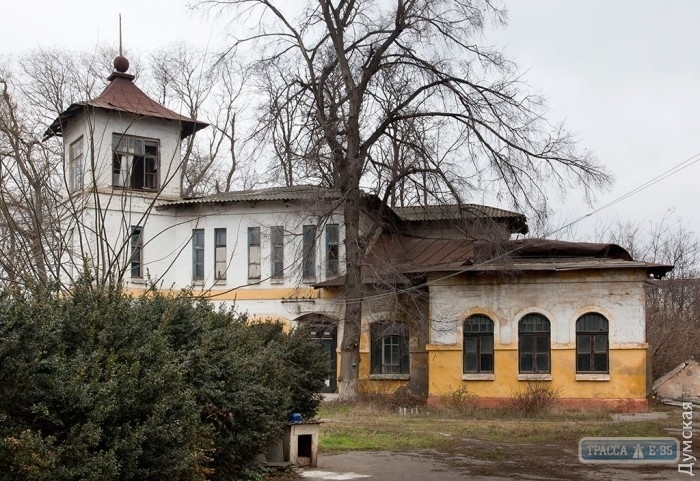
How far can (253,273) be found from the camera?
36625 millimetres

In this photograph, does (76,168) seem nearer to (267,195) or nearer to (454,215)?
(267,195)

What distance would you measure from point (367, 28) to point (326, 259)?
374 inches

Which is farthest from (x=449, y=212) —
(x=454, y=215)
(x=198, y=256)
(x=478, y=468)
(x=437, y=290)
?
(x=478, y=468)

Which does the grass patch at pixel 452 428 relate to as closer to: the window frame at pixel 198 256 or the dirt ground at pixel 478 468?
the dirt ground at pixel 478 468

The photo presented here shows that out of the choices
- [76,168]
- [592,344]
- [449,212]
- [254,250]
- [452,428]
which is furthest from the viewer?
[254,250]

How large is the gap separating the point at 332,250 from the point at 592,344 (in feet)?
38.5

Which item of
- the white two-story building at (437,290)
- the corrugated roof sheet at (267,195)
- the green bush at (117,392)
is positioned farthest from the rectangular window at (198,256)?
the green bush at (117,392)

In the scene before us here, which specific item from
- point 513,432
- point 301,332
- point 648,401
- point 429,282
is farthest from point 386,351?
point 301,332

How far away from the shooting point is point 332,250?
35781 millimetres

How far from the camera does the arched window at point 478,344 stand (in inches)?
1168

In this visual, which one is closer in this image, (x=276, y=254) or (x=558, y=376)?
(x=558, y=376)

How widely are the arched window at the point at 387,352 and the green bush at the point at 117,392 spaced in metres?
21.3

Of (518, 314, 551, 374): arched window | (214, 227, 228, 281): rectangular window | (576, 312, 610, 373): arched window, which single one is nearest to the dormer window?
(214, 227, 228, 281): rectangular window

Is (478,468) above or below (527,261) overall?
below
